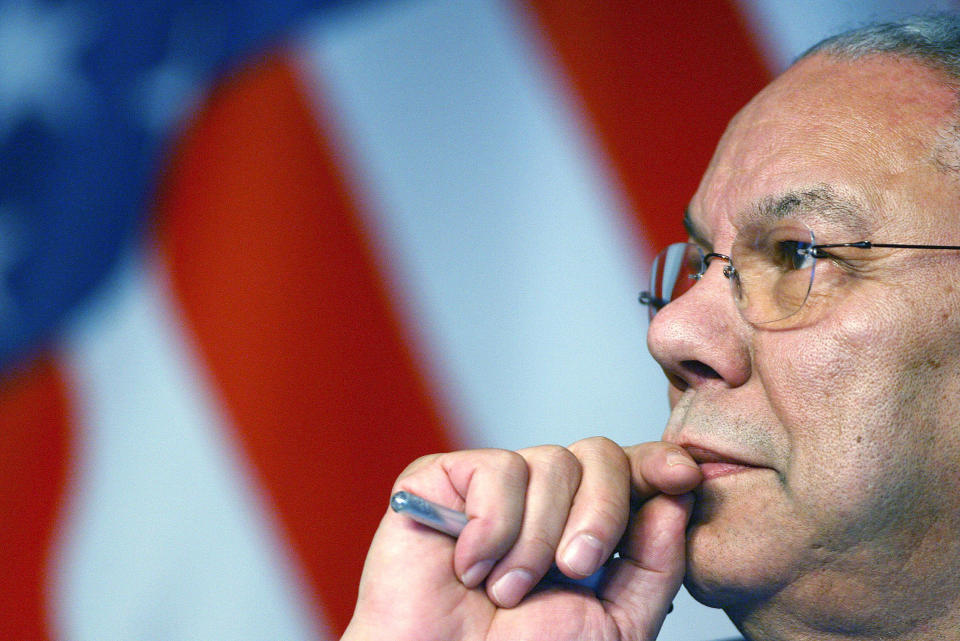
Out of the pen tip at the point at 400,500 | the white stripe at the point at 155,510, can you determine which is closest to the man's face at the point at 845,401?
the pen tip at the point at 400,500

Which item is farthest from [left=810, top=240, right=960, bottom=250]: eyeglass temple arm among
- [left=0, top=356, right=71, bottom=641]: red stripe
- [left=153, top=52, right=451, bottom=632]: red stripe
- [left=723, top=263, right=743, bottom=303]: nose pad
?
[left=0, top=356, right=71, bottom=641]: red stripe

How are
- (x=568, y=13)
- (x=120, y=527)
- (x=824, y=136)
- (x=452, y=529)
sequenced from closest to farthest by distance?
(x=452, y=529) < (x=824, y=136) < (x=120, y=527) < (x=568, y=13)

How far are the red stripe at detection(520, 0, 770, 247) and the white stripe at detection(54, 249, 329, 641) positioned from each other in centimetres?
100

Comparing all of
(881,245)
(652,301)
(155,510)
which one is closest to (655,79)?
(652,301)

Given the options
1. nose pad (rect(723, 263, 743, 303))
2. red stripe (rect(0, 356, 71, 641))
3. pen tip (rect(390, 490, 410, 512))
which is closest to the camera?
pen tip (rect(390, 490, 410, 512))

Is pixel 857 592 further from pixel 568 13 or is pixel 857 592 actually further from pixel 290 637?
pixel 568 13

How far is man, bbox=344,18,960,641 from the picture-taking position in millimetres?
858

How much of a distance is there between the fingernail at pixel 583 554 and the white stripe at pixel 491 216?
0.84m

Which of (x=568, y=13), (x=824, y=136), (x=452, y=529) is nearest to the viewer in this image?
(x=452, y=529)

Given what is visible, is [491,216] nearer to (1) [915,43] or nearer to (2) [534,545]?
(1) [915,43]

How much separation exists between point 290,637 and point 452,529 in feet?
3.11

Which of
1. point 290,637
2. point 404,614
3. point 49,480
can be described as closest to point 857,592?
point 404,614

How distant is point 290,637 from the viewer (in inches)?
64.2

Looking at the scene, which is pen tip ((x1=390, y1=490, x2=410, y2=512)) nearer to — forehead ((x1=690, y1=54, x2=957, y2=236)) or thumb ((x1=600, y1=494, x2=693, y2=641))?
thumb ((x1=600, y1=494, x2=693, y2=641))
